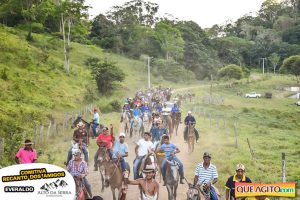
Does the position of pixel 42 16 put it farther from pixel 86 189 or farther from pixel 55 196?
pixel 55 196

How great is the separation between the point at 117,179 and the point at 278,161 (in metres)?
11.9

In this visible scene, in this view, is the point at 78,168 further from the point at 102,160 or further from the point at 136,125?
the point at 136,125

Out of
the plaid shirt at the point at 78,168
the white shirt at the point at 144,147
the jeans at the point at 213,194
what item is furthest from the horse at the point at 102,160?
the jeans at the point at 213,194

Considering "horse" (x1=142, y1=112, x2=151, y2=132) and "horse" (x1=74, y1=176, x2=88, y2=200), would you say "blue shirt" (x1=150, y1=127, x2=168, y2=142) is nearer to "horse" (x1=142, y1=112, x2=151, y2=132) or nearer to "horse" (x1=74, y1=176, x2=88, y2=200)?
"horse" (x1=74, y1=176, x2=88, y2=200)

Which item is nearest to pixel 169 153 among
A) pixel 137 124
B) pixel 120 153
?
pixel 120 153

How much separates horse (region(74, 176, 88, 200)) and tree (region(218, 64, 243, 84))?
71.3 m

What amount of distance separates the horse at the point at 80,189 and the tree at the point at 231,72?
234 feet

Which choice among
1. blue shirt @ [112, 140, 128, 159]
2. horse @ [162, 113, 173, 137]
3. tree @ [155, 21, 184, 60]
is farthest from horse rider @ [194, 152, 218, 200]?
tree @ [155, 21, 184, 60]

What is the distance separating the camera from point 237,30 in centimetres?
13500

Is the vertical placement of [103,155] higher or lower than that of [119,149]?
lower

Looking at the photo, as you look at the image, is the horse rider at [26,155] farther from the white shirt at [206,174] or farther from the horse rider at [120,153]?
the white shirt at [206,174]

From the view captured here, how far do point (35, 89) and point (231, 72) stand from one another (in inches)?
2045

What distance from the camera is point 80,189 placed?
9672mm

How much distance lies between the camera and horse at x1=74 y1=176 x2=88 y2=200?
30.8 ft
